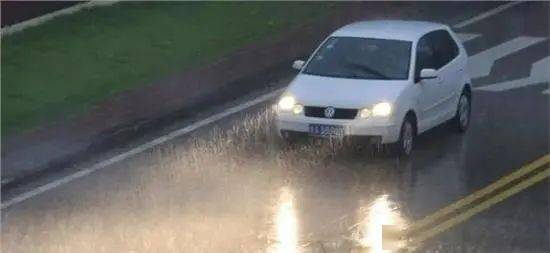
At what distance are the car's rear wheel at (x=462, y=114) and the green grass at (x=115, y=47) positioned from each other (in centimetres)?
502

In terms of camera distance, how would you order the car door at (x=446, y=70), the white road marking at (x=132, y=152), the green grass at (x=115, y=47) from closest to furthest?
the white road marking at (x=132, y=152), the car door at (x=446, y=70), the green grass at (x=115, y=47)

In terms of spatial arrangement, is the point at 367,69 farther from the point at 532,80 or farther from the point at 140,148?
the point at 532,80

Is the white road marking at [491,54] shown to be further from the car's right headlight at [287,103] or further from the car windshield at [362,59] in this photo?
the car's right headlight at [287,103]

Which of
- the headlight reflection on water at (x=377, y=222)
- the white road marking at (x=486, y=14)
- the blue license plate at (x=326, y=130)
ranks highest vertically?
the blue license plate at (x=326, y=130)

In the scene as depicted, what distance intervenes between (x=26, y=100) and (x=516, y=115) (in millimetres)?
7008

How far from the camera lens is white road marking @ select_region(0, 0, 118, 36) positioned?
75.0 ft

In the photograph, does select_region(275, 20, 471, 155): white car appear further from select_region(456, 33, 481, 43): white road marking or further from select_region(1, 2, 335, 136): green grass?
select_region(456, 33, 481, 43): white road marking

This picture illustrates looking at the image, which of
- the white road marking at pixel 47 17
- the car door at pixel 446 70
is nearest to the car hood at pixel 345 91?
the car door at pixel 446 70

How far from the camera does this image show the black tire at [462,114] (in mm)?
18781

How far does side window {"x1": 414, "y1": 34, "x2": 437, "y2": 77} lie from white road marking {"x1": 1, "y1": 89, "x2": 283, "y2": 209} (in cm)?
327

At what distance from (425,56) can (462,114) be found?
1.18 meters

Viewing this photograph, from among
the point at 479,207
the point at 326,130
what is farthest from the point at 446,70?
the point at 479,207

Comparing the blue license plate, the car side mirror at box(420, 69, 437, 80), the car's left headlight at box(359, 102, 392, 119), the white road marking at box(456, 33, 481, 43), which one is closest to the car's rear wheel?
the car side mirror at box(420, 69, 437, 80)

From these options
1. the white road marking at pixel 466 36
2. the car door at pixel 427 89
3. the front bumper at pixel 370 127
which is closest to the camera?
the front bumper at pixel 370 127
